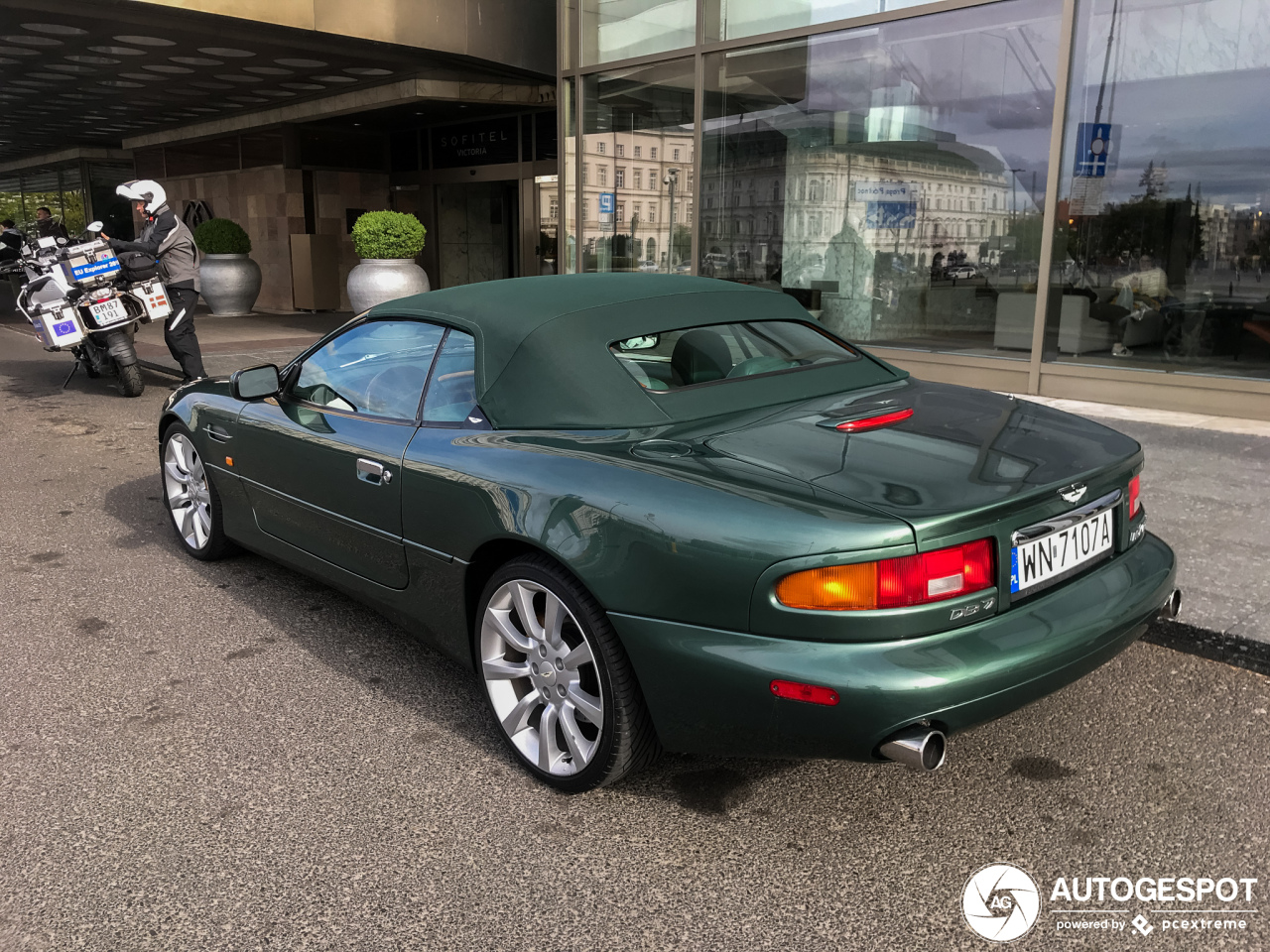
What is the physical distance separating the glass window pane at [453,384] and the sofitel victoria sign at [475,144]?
54.5ft

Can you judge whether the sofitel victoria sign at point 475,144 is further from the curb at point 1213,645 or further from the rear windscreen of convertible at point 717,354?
the curb at point 1213,645

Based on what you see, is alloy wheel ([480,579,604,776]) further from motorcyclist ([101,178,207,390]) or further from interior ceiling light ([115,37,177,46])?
interior ceiling light ([115,37,177,46])

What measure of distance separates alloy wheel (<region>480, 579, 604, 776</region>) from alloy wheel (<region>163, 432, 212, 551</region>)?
2347mm

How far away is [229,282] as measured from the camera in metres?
19.7

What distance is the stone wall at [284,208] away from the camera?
21875mm

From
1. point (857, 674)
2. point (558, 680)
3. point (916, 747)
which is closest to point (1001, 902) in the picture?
point (916, 747)

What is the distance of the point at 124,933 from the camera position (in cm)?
235

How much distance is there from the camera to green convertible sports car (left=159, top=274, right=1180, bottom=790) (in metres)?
2.40

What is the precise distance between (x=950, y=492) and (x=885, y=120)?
920cm

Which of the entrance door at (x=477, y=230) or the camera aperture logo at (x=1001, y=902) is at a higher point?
the entrance door at (x=477, y=230)

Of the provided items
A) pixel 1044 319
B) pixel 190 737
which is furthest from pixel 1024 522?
pixel 1044 319

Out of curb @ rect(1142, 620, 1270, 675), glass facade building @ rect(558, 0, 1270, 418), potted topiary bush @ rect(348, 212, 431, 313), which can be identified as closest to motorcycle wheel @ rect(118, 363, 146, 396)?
potted topiary bush @ rect(348, 212, 431, 313)

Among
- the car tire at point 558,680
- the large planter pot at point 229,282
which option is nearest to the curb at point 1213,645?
the car tire at point 558,680

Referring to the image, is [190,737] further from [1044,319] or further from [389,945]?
[1044,319]
